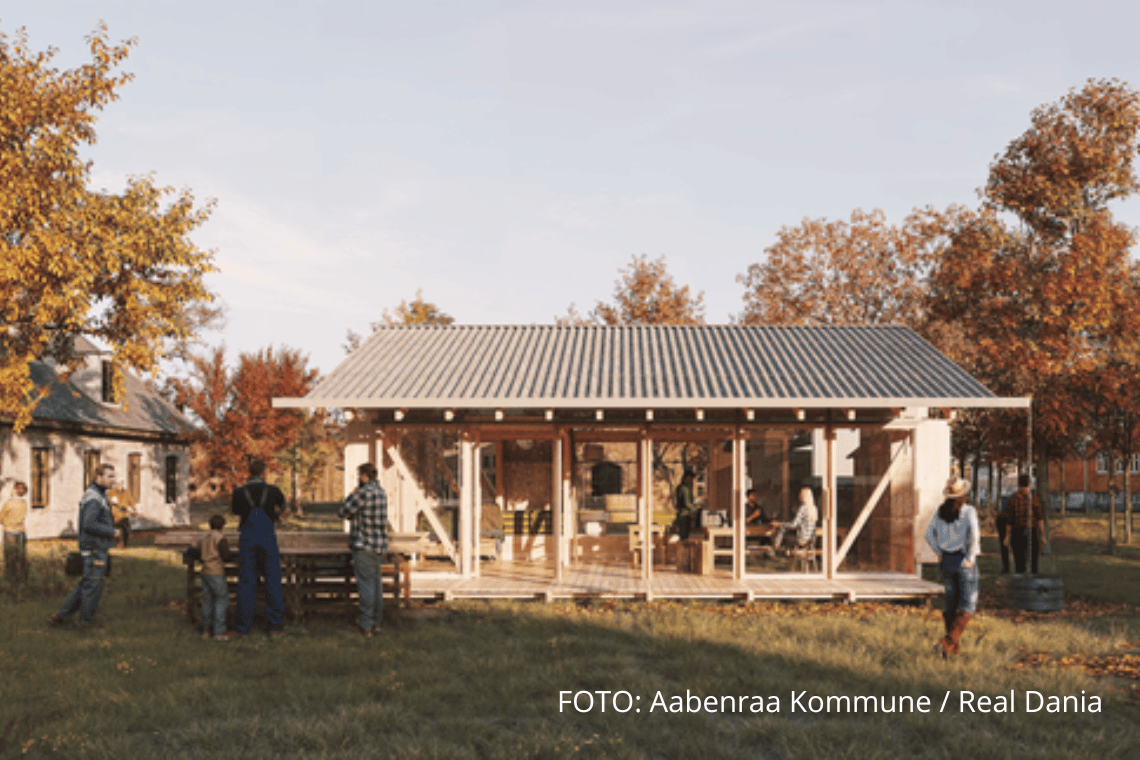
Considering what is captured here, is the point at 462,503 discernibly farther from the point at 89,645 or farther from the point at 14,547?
the point at 14,547

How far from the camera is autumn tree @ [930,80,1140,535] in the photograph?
16.5m

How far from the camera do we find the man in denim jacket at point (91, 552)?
10.0 meters

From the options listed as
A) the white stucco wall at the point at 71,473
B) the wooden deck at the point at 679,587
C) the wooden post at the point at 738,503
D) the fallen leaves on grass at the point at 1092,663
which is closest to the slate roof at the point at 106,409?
the white stucco wall at the point at 71,473

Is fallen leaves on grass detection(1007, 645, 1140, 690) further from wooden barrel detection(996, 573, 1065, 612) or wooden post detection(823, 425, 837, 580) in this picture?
wooden post detection(823, 425, 837, 580)

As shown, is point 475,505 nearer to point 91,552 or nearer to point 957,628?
point 91,552

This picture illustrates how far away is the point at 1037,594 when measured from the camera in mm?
11984

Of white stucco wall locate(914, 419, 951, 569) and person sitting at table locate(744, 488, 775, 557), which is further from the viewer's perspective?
person sitting at table locate(744, 488, 775, 557)

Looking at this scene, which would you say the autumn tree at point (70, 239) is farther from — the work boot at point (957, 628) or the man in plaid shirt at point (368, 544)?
the work boot at point (957, 628)

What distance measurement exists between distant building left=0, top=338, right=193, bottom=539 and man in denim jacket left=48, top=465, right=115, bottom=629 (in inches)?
433

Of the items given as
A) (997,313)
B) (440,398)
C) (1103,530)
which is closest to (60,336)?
(440,398)

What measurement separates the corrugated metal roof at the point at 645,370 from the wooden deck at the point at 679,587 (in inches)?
99.4

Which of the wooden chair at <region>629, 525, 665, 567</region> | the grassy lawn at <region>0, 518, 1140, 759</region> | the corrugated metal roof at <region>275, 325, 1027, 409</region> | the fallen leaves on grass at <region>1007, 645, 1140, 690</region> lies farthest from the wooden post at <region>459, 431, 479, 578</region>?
the fallen leaves on grass at <region>1007, 645, 1140, 690</region>

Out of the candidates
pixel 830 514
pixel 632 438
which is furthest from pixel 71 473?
pixel 830 514

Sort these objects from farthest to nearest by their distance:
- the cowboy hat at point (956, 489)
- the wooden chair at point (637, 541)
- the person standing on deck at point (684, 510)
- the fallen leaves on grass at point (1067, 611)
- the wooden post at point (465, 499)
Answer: the wooden chair at point (637, 541), the person standing on deck at point (684, 510), the wooden post at point (465, 499), the fallen leaves on grass at point (1067, 611), the cowboy hat at point (956, 489)
